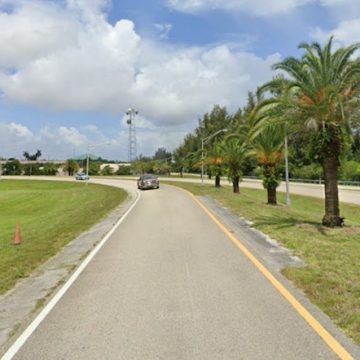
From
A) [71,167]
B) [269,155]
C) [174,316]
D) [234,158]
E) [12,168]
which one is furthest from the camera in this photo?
[12,168]

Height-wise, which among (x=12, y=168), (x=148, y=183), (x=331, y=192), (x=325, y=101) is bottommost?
A: (x=148, y=183)

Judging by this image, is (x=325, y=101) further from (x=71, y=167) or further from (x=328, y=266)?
(x=71, y=167)

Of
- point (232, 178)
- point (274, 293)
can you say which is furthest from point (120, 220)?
point (232, 178)

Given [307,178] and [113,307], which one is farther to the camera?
[307,178]

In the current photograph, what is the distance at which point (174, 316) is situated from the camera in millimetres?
7285

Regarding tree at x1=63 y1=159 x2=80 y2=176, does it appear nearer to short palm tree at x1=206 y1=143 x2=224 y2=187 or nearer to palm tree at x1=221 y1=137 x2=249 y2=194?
short palm tree at x1=206 y1=143 x2=224 y2=187

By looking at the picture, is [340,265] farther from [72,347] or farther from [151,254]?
[72,347]

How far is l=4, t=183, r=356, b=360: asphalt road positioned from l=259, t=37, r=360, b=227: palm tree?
7.44 metres

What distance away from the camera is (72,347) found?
6.12m

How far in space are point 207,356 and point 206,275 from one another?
178 inches

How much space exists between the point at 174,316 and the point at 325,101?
41.3 feet

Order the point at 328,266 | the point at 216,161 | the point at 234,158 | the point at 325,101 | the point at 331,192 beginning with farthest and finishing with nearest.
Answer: the point at 216,161, the point at 234,158, the point at 331,192, the point at 325,101, the point at 328,266

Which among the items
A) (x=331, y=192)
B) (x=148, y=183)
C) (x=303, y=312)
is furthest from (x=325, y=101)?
(x=148, y=183)

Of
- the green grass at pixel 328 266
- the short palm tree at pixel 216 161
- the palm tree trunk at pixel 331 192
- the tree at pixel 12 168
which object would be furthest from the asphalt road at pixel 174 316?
the tree at pixel 12 168
